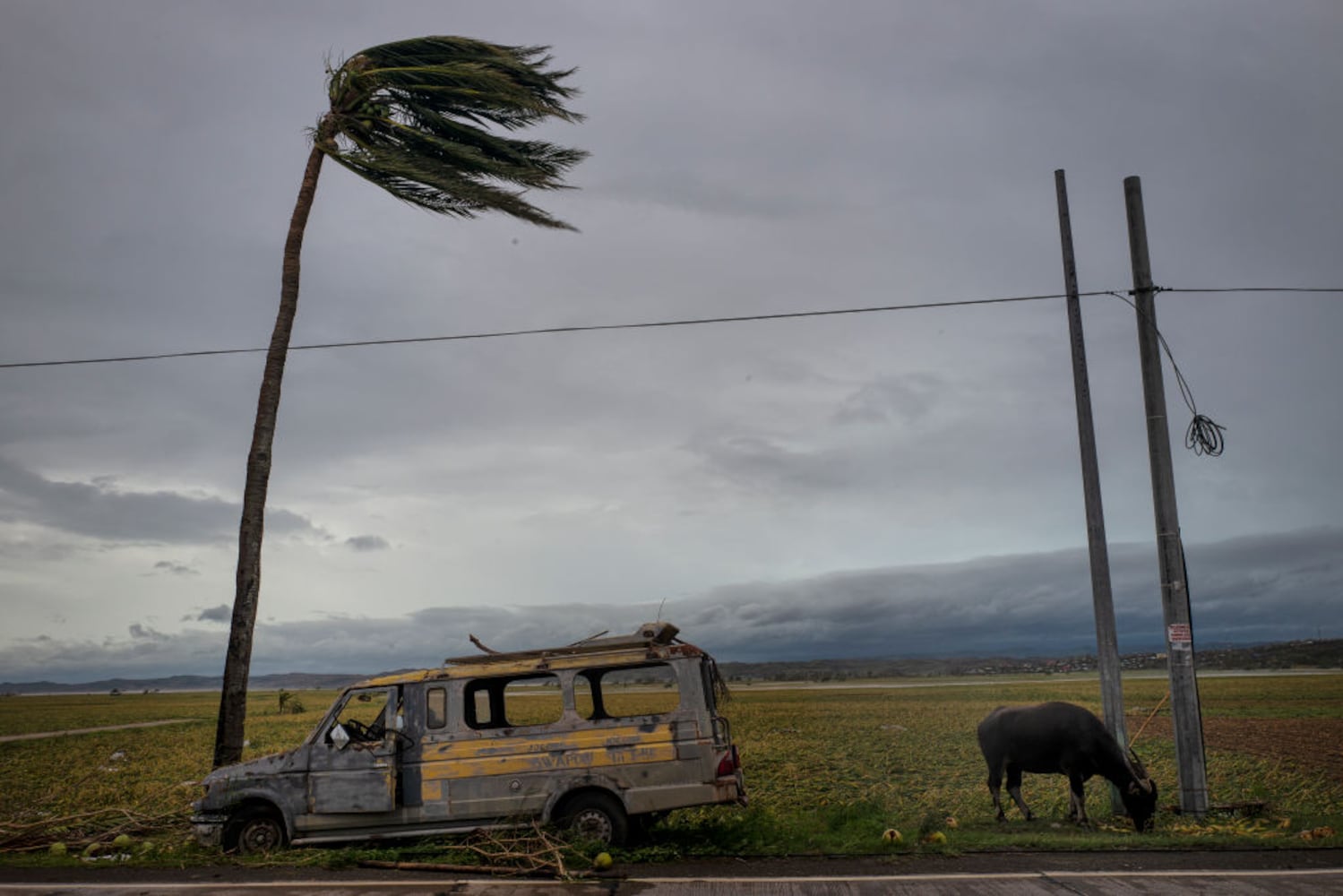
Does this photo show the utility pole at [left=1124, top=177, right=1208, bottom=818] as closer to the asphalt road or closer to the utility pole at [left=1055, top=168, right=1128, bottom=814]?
the utility pole at [left=1055, top=168, right=1128, bottom=814]

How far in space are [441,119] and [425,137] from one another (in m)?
0.61

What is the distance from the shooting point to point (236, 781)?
39.0 ft

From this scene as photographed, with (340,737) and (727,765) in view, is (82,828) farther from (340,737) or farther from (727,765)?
(727,765)

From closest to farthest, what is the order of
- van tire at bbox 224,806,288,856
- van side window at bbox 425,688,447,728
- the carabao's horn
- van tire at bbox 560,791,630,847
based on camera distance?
van tire at bbox 560,791,630,847, van side window at bbox 425,688,447,728, van tire at bbox 224,806,288,856, the carabao's horn

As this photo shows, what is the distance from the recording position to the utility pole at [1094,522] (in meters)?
13.8

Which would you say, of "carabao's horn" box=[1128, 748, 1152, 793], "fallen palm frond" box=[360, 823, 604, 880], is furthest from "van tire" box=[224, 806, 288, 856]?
"carabao's horn" box=[1128, 748, 1152, 793]

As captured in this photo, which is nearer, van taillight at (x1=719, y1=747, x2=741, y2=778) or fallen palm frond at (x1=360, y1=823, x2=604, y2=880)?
fallen palm frond at (x1=360, y1=823, x2=604, y2=880)

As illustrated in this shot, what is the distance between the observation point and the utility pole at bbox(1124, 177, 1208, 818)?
13.5m

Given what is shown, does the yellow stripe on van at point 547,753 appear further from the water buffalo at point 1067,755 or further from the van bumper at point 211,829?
the water buffalo at point 1067,755

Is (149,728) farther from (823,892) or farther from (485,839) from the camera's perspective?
(823,892)

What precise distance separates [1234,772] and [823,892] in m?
18.7

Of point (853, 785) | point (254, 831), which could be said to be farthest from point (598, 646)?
point (853, 785)

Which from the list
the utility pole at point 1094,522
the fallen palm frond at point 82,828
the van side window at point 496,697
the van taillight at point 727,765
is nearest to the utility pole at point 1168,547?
the utility pole at point 1094,522

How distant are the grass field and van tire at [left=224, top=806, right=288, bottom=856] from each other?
0.30 metres
